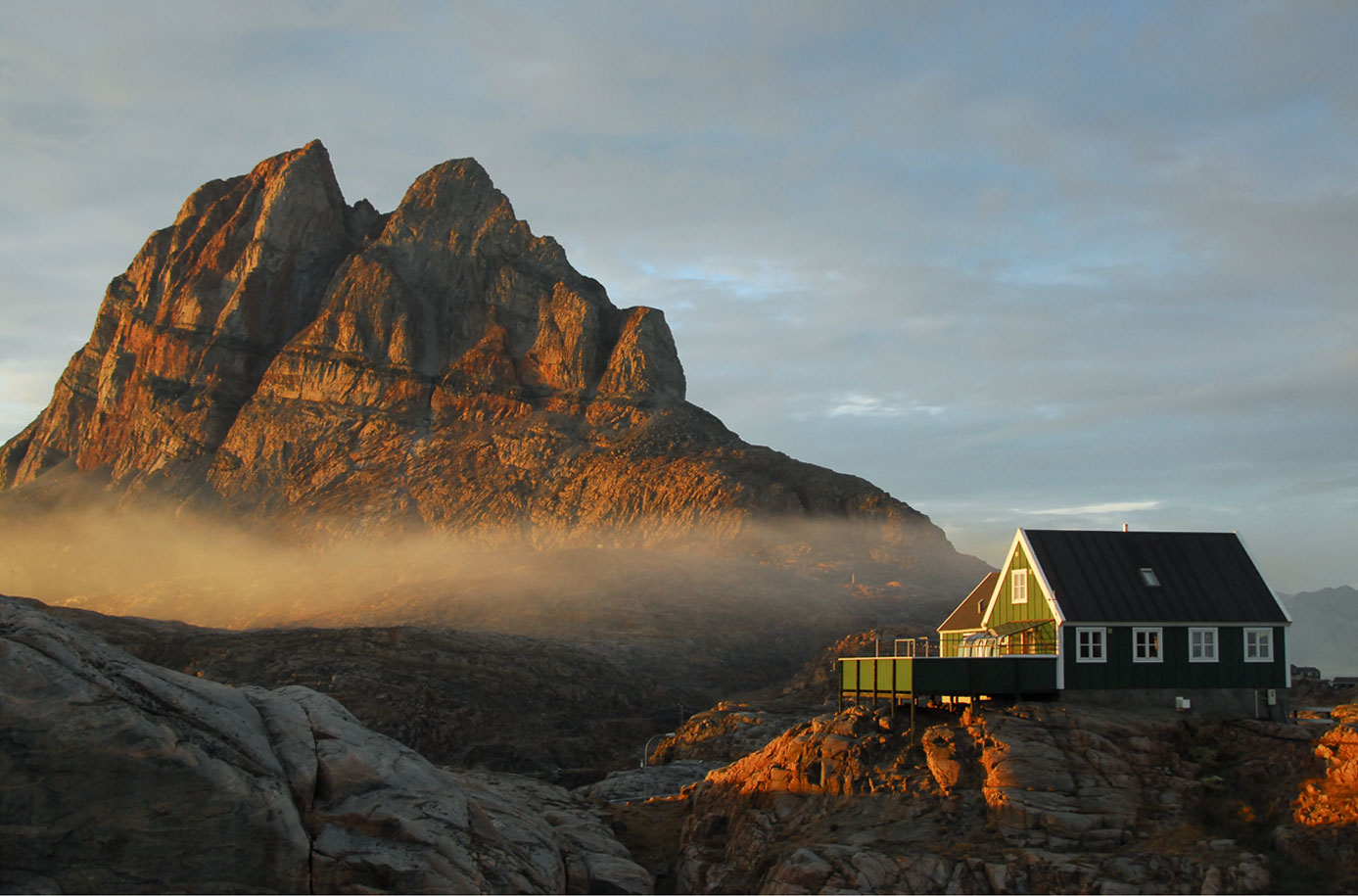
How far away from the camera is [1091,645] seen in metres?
36.6

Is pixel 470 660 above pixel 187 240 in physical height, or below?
below

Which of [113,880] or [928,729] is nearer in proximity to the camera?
[113,880]

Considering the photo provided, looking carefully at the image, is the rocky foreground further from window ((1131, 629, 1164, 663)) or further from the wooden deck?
window ((1131, 629, 1164, 663))

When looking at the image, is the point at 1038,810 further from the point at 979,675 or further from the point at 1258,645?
the point at 1258,645

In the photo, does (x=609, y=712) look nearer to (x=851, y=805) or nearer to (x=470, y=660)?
(x=470, y=660)

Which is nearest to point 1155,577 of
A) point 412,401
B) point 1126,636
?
point 1126,636

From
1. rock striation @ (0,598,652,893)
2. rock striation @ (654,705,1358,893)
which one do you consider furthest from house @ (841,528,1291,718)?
rock striation @ (0,598,652,893)

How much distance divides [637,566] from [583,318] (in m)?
53.8

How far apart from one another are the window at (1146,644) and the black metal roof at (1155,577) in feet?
1.39

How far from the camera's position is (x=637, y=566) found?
A: 12500 cm

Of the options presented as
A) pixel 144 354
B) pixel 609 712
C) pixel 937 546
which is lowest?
pixel 609 712

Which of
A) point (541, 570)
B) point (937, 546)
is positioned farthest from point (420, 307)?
→ point (937, 546)

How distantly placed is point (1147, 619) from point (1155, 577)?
228 cm

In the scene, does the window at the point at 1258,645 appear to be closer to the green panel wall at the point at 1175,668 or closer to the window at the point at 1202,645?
the green panel wall at the point at 1175,668
